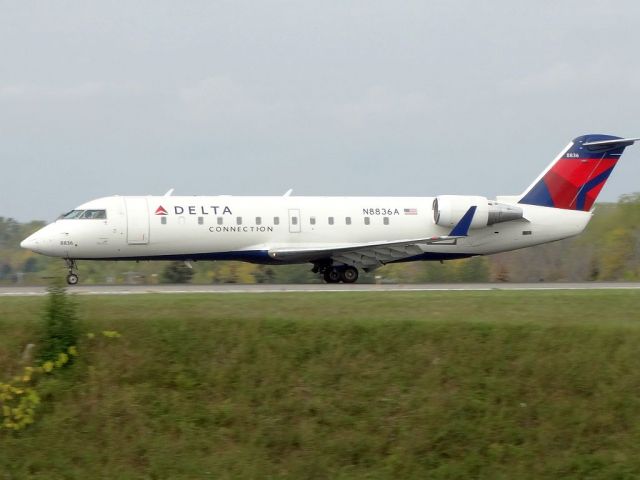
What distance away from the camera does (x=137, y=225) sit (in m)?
29.9

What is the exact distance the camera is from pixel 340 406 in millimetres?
14789

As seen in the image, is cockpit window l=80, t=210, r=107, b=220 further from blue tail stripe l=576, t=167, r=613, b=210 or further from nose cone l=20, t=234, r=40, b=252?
blue tail stripe l=576, t=167, r=613, b=210

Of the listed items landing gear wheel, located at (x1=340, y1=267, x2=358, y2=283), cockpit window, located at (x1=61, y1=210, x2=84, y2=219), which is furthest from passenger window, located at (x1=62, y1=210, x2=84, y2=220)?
landing gear wheel, located at (x1=340, y1=267, x2=358, y2=283)

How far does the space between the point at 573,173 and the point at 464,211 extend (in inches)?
193

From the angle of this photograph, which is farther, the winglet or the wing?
the winglet

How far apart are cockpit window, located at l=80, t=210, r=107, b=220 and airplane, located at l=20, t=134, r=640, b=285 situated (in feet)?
0.10

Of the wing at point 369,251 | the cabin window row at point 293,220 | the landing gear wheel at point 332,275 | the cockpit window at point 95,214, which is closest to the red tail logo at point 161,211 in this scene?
the cabin window row at point 293,220

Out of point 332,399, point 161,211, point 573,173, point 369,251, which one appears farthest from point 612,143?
point 332,399

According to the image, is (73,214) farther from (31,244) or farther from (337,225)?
(337,225)

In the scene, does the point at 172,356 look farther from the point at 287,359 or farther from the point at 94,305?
the point at 94,305

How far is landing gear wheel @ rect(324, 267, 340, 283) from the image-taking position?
32.1 meters

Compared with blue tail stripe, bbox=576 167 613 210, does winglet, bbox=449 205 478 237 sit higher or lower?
lower

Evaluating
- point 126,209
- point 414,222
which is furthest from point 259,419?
point 414,222

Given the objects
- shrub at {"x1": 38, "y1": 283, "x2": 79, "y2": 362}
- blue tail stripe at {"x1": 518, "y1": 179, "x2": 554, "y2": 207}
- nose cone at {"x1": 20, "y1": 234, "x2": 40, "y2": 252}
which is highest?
blue tail stripe at {"x1": 518, "y1": 179, "x2": 554, "y2": 207}
